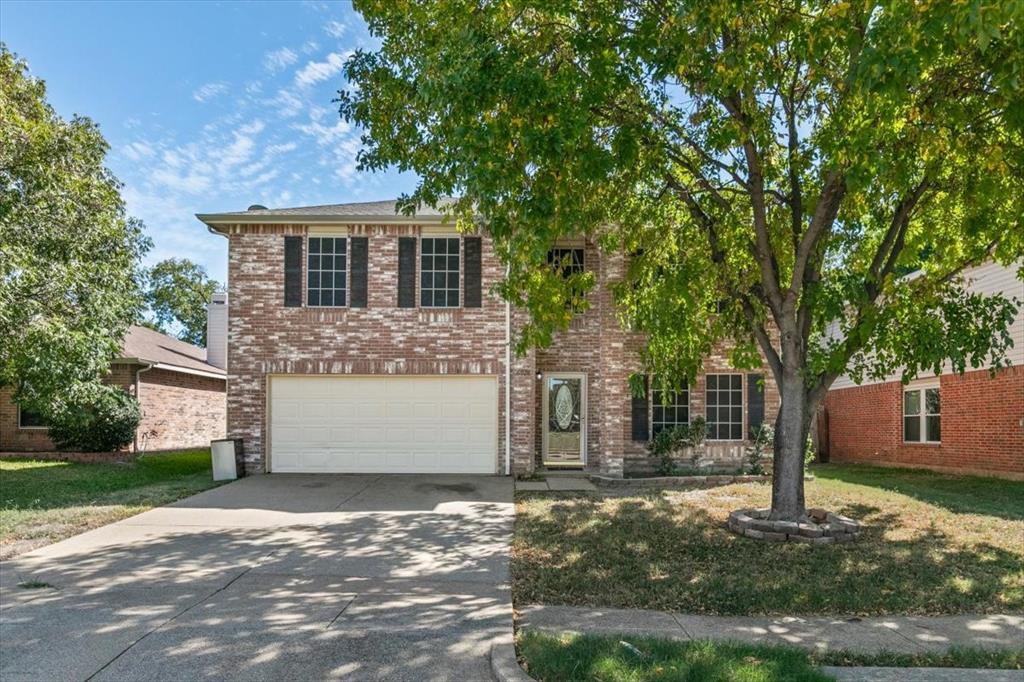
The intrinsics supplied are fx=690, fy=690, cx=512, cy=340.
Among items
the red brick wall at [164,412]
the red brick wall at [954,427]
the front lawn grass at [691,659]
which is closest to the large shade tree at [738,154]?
the front lawn grass at [691,659]

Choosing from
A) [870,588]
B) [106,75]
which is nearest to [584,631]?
[870,588]

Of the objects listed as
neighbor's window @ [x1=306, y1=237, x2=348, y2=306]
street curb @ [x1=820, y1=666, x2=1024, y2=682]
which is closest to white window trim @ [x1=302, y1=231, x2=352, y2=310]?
neighbor's window @ [x1=306, y1=237, x2=348, y2=306]

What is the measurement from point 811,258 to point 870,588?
4.07 metres

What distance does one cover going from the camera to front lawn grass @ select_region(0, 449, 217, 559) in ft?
27.8

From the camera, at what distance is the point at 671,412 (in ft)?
48.7

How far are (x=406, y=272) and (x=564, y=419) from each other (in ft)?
15.0

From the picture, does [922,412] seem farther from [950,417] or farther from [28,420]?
[28,420]

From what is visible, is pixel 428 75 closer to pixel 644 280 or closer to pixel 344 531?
pixel 644 280

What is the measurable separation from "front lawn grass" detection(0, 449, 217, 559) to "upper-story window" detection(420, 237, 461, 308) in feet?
18.0

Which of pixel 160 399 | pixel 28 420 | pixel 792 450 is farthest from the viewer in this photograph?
pixel 160 399

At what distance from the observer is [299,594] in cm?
595

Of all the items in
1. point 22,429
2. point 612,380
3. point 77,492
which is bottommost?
point 77,492

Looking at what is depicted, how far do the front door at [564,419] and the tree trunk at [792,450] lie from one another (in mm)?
6313

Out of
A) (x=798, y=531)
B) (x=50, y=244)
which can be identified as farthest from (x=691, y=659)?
(x=50, y=244)
